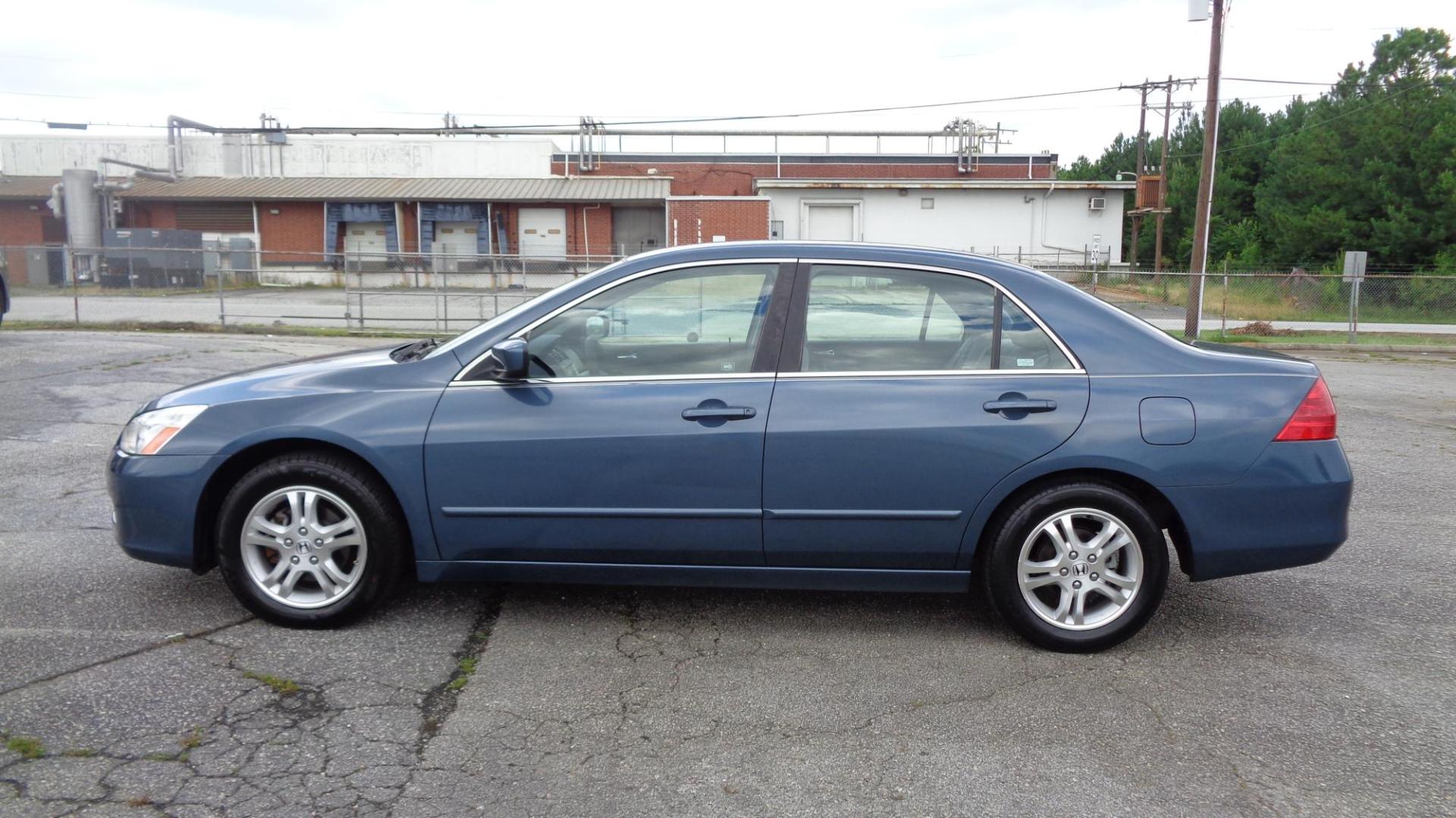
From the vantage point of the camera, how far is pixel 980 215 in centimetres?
3975

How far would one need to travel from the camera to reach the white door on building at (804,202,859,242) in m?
40.0

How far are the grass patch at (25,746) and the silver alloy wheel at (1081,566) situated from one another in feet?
11.1

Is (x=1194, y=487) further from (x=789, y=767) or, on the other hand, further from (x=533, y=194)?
(x=533, y=194)

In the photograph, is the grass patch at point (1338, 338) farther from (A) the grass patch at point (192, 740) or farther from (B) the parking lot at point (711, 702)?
(A) the grass patch at point (192, 740)

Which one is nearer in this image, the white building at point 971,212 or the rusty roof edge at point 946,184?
the rusty roof edge at point 946,184

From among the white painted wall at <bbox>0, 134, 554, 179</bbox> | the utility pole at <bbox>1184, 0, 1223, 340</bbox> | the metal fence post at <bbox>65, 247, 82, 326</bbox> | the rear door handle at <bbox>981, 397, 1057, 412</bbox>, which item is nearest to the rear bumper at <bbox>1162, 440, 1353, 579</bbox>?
the rear door handle at <bbox>981, 397, 1057, 412</bbox>

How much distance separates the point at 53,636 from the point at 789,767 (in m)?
3.01

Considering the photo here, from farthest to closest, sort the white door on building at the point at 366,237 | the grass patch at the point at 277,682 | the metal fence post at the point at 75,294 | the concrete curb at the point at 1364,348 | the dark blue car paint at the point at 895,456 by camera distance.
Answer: the white door on building at the point at 366,237
the metal fence post at the point at 75,294
the concrete curb at the point at 1364,348
the dark blue car paint at the point at 895,456
the grass patch at the point at 277,682

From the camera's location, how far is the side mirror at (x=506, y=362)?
4121 mm

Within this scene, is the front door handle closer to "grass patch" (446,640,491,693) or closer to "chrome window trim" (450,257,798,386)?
"chrome window trim" (450,257,798,386)

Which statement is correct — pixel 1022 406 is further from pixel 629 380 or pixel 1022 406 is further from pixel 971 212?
pixel 971 212

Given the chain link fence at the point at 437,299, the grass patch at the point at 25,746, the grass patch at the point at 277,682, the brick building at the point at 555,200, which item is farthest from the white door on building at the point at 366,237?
the grass patch at the point at 25,746

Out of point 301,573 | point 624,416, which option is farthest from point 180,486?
point 624,416

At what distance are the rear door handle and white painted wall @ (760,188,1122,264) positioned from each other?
118 feet
